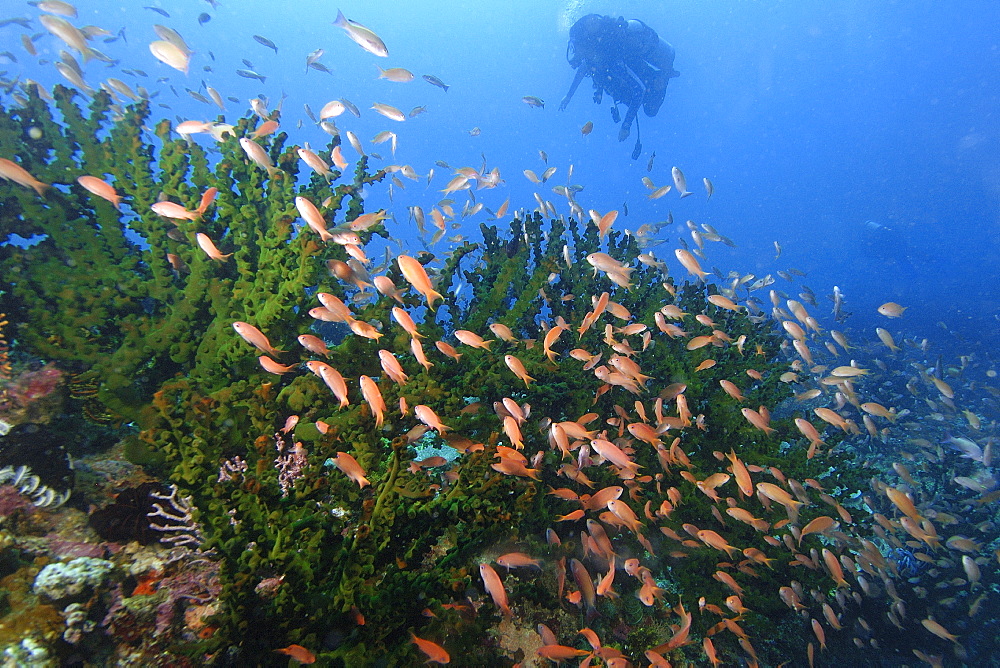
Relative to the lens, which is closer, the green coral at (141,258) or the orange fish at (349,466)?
the orange fish at (349,466)

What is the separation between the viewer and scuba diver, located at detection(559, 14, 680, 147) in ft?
70.2

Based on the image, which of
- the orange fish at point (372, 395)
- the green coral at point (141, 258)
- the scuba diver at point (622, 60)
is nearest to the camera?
the orange fish at point (372, 395)

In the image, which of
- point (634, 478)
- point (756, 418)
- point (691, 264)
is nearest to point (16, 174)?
point (634, 478)

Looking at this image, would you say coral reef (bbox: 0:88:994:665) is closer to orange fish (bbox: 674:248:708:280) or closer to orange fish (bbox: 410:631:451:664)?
orange fish (bbox: 410:631:451:664)

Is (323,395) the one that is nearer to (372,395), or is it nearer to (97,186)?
(372,395)

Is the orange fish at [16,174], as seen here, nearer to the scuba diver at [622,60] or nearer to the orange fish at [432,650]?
the orange fish at [432,650]

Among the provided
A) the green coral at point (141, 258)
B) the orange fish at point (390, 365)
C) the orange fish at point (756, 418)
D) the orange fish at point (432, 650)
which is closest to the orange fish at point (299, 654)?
the orange fish at point (432, 650)

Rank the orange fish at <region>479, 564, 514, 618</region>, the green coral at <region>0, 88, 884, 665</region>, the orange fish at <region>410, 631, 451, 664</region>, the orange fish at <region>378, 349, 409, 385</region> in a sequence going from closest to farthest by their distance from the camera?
1. the orange fish at <region>410, 631, 451, 664</region>
2. the green coral at <region>0, 88, 884, 665</region>
3. the orange fish at <region>479, 564, 514, 618</region>
4. the orange fish at <region>378, 349, 409, 385</region>

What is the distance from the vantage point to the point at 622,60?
2262 cm

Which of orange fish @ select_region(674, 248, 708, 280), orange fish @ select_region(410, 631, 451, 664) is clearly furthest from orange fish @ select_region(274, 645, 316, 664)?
orange fish @ select_region(674, 248, 708, 280)

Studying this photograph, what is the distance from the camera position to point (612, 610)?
12.4ft

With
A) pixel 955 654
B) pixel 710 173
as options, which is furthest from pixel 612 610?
pixel 710 173

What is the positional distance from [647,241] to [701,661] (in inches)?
322

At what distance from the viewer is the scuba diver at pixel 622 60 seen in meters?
21.4
